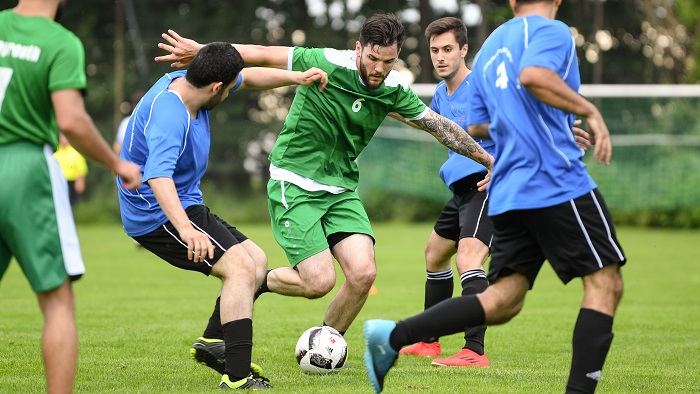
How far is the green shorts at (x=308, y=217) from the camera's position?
640 cm

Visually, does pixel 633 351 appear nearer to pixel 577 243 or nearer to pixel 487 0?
pixel 577 243

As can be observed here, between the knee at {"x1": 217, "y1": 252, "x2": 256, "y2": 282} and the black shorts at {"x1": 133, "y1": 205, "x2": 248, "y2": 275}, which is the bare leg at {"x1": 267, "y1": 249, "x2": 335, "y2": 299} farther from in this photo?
the knee at {"x1": 217, "y1": 252, "x2": 256, "y2": 282}

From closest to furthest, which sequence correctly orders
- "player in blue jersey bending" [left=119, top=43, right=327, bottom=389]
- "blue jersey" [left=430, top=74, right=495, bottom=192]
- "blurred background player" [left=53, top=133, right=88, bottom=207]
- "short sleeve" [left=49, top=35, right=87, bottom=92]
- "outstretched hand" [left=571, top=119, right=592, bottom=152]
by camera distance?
1. "short sleeve" [left=49, top=35, right=87, bottom=92]
2. "outstretched hand" [left=571, top=119, right=592, bottom=152]
3. "player in blue jersey bending" [left=119, top=43, right=327, bottom=389]
4. "blue jersey" [left=430, top=74, right=495, bottom=192]
5. "blurred background player" [left=53, top=133, right=88, bottom=207]

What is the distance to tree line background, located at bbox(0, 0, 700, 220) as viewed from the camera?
24.4 metres

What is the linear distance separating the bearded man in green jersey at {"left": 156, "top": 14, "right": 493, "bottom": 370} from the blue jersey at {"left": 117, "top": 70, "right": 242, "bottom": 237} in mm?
753

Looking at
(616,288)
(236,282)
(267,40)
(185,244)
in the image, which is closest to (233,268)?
(236,282)

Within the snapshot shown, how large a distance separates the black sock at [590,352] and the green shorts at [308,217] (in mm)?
2387

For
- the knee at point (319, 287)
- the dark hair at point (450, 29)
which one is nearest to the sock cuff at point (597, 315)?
the knee at point (319, 287)

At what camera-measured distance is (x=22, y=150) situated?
13.6 ft

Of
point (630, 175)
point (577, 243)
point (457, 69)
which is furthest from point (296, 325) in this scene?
point (630, 175)

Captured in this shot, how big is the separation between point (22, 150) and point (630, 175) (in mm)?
18728

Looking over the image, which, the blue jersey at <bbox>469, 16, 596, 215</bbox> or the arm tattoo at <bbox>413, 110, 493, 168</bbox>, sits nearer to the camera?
the blue jersey at <bbox>469, 16, 596, 215</bbox>

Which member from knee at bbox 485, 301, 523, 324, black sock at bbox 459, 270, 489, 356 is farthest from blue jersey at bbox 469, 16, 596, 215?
black sock at bbox 459, 270, 489, 356

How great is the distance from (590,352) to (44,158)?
2610mm
